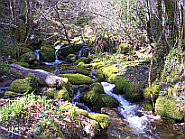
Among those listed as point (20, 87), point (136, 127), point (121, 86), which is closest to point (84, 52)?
point (121, 86)

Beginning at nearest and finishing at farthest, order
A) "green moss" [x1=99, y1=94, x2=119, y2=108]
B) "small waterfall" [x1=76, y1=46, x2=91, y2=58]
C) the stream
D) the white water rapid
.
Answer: the stream < the white water rapid < "green moss" [x1=99, y1=94, x2=119, y2=108] < "small waterfall" [x1=76, y1=46, x2=91, y2=58]

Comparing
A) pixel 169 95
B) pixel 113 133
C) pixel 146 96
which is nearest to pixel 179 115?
pixel 169 95

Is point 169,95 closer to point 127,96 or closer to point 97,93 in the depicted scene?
point 127,96

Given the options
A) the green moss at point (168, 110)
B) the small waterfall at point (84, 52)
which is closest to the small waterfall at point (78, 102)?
the green moss at point (168, 110)

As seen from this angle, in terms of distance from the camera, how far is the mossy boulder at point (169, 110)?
3.77 m

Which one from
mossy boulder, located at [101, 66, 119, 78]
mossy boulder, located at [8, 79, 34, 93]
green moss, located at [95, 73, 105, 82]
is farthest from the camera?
mossy boulder, located at [101, 66, 119, 78]

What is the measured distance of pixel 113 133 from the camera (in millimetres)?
3428

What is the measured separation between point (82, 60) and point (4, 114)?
7702mm

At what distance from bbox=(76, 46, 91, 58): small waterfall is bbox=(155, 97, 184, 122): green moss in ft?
25.1

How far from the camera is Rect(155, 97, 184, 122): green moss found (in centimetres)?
378

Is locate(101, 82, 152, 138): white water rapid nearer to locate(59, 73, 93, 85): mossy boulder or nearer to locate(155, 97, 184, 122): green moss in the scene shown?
locate(155, 97, 184, 122): green moss

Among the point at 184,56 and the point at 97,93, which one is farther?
the point at 97,93

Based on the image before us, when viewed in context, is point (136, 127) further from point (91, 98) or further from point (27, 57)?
point (27, 57)

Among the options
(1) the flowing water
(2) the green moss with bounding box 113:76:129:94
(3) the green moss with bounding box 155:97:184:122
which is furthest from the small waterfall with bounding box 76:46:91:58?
(3) the green moss with bounding box 155:97:184:122
